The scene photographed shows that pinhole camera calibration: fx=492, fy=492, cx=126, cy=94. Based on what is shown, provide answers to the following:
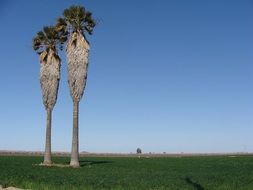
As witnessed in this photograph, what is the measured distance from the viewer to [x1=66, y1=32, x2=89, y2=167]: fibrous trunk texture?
4922 cm

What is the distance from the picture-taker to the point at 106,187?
26.7 m

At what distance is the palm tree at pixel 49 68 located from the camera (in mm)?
53844

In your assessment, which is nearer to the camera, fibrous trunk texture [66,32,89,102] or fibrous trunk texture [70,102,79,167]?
fibrous trunk texture [70,102,79,167]

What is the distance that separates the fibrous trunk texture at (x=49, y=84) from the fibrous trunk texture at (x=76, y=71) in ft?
14.5

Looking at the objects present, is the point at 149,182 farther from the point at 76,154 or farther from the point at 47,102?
the point at 47,102

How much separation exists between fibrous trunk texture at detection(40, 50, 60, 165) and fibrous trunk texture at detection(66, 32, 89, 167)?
4.43 m

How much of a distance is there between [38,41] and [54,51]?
7.38ft

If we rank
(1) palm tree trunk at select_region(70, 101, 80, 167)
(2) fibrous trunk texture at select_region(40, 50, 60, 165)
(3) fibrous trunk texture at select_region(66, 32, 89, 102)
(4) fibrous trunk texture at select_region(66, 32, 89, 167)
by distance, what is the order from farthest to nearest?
(2) fibrous trunk texture at select_region(40, 50, 60, 165), (3) fibrous trunk texture at select_region(66, 32, 89, 102), (4) fibrous trunk texture at select_region(66, 32, 89, 167), (1) palm tree trunk at select_region(70, 101, 80, 167)

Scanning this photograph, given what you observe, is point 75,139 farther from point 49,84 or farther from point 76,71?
point 49,84

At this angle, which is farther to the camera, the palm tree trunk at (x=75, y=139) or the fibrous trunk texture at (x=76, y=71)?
the fibrous trunk texture at (x=76, y=71)

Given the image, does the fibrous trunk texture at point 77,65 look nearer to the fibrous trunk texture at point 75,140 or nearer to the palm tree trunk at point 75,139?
the palm tree trunk at point 75,139

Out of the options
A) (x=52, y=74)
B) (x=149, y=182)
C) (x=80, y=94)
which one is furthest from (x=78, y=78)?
(x=149, y=182)

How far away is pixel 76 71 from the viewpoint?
50062 millimetres

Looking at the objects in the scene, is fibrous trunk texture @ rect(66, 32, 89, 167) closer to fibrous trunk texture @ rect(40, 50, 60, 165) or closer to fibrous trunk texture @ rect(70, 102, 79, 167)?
fibrous trunk texture @ rect(70, 102, 79, 167)
